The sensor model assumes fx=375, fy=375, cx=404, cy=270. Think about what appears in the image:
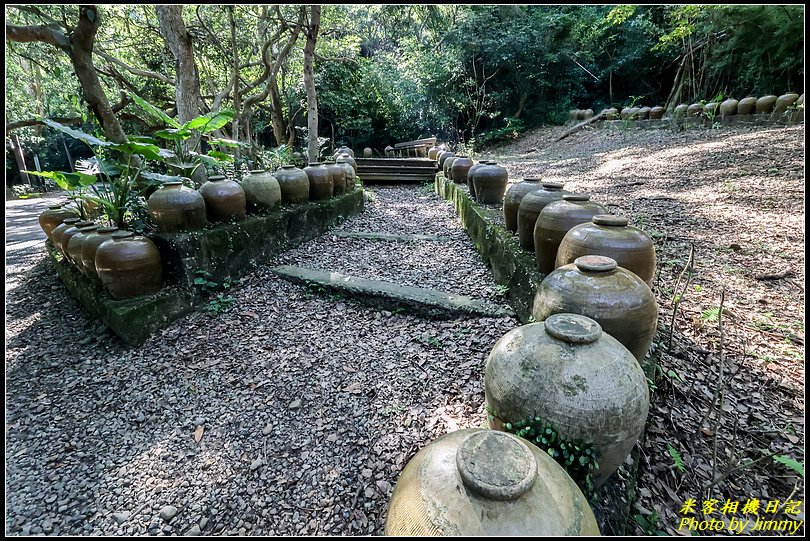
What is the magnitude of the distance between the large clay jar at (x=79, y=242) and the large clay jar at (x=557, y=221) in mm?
4171

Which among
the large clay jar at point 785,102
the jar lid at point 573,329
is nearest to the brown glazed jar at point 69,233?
the jar lid at point 573,329

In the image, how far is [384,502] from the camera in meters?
1.91

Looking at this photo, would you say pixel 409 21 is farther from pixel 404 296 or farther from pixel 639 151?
pixel 404 296

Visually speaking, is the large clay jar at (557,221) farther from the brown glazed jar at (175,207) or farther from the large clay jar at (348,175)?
the large clay jar at (348,175)

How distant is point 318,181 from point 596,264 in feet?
14.8

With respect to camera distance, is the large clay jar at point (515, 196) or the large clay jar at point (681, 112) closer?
the large clay jar at point (515, 196)

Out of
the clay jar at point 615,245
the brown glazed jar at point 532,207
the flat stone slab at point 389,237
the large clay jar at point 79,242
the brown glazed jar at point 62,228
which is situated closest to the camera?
the clay jar at point 615,245

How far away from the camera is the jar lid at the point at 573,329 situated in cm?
161

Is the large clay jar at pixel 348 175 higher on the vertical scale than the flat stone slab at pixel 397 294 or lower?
higher

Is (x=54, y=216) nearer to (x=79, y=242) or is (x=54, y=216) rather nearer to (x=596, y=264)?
(x=79, y=242)

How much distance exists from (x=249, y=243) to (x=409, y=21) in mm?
8085

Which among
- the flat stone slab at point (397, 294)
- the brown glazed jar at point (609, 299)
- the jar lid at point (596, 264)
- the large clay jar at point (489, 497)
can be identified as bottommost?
the flat stone slab at point (397, 294)

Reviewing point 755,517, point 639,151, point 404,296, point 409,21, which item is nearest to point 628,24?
point 639,151

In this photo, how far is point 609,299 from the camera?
192 cm
